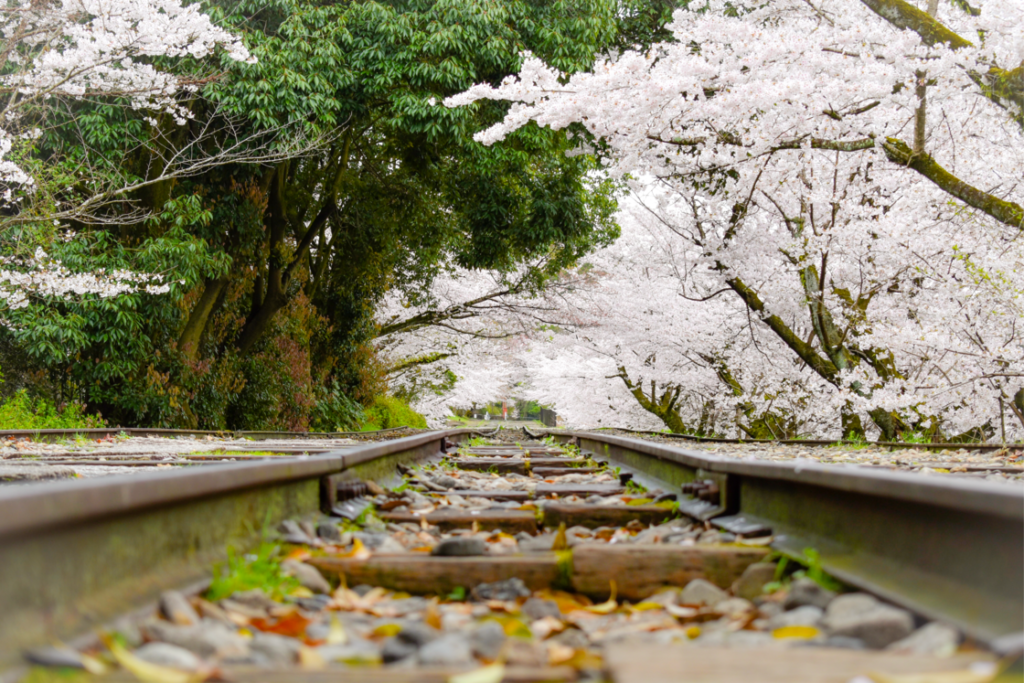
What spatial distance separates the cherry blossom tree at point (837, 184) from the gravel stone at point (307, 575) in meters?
7.86

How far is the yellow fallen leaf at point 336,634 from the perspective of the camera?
160 cm

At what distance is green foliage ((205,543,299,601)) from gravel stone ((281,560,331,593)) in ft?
0.06

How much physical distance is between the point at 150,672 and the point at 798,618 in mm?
1248

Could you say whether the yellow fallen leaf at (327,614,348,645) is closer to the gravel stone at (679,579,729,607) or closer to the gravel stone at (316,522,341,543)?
the gravel stone at (679,579,729,607)

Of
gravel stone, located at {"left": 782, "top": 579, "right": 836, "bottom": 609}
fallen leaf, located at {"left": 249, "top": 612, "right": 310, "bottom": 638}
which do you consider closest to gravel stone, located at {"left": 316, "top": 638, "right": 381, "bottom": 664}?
fallen leaf, located at {"left": 249, "top": 612, "right": 310, "bottom": 638}

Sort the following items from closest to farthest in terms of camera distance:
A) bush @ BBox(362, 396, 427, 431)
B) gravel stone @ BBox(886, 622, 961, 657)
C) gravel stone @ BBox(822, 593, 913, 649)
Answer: gravel stone @ BBox(886, 622, 961, 657) < gravel stone @ BBox(822, 593, 913, 649) < bush @ BBox(362, 396, 427, 431)

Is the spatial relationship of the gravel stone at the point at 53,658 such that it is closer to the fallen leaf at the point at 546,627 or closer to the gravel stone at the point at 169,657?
the gravel stone at the point at 169,657

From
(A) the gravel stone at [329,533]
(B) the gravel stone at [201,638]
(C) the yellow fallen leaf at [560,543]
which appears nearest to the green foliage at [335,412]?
(A) the gravel stone at [329,533]

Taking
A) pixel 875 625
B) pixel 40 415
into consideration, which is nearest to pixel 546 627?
pixel 875 625

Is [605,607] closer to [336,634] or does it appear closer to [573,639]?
[573,639]

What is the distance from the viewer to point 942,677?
1168mm

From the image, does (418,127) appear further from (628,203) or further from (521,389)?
(521,389)

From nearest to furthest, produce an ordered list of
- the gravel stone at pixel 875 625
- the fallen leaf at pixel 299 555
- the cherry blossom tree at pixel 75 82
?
the gravel stone at pixel 875 625 → the fallen leaf at pixel 299 555 → the cherry blossom tree at pixel 75 82

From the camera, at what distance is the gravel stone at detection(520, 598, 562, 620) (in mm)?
1845
